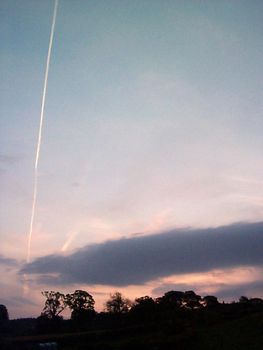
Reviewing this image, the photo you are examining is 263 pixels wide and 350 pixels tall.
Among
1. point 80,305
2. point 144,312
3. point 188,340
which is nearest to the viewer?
point 188,340

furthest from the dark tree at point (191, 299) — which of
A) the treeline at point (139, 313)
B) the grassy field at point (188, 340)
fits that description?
the grassy field at point (188, 340)

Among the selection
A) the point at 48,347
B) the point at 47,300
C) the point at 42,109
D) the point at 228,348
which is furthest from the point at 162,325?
the point at 47,300

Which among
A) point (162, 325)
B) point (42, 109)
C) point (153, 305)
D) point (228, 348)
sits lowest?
point (228, 348)

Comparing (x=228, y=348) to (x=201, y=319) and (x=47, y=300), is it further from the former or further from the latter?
(x=47, y=300)

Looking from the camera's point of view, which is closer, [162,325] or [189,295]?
[162,325]

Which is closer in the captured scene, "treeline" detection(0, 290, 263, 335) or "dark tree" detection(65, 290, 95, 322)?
"treeline" detection(0, 290, 263, 335)

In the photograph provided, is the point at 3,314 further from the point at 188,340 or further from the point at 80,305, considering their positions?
the point at 188,340

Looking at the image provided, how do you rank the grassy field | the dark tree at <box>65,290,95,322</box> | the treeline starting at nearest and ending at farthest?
1. the grassy field
2. the treeline
3. the dark tree at <box>65,290,95,322</box>

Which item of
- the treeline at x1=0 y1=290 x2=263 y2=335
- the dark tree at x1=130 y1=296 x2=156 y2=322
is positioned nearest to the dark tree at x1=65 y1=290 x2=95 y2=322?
the treeline at x1=0 y1=290 x2=263 y2=335

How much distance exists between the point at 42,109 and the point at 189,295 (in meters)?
108

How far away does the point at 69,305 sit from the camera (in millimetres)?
117812

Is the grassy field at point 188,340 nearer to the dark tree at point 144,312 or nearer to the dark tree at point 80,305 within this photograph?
the dark tree at point 144,312

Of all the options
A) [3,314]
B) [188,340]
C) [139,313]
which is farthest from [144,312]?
[3,314]

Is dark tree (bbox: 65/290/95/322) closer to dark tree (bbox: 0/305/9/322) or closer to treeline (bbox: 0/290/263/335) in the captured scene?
treeline (bbox: 0/290/263/335)
